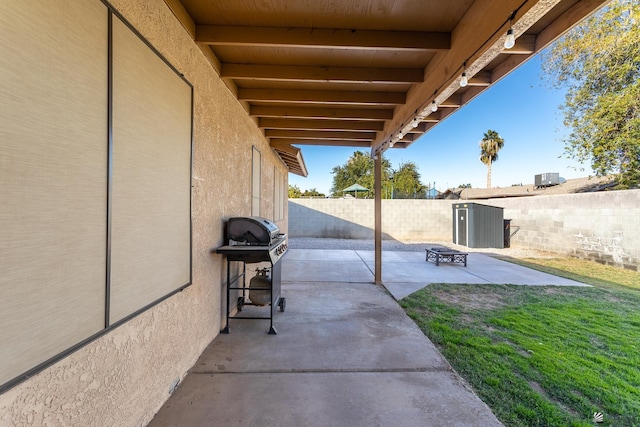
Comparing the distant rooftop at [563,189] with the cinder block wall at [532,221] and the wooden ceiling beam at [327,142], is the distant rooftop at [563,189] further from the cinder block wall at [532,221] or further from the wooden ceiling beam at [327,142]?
the wooden ceiling beam at [327,142]

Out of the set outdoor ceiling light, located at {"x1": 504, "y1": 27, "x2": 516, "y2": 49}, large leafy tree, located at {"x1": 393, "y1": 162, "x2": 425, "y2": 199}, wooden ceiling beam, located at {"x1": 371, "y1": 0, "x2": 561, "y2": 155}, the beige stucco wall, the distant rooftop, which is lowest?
the beige stucco wall

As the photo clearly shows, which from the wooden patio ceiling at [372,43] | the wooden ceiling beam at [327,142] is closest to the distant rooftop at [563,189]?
the wooden ceiling beam at [327,142]

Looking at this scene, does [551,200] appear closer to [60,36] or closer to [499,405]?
[499,405]

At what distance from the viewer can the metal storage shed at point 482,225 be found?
10.3 meters

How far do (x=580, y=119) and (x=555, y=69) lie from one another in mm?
1823

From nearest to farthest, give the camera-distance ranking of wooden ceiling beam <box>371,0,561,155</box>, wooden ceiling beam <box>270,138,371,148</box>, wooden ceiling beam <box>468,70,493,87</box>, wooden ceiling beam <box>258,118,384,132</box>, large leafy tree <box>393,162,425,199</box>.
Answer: wooden ceiling beam <box>371,0,561,155</box>
wooden ceiling beam <box>468,70,493,87</box>
wooden ceiling beam <box>258,118,384,132</box>
wooden ceiling beam <box>270,138,371,148</box>
large leafy tree <box>393,162,425,199</box>

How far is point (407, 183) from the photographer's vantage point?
75.1 ft

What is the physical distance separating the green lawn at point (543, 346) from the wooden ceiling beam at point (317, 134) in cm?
320

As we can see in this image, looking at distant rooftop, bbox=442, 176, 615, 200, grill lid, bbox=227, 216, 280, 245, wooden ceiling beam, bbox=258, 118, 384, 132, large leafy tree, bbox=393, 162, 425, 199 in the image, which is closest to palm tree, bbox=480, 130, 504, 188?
distant rooftop, bbox=442, 176, 615, 200

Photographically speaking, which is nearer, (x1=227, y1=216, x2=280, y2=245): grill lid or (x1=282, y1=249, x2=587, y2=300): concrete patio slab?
(x1=227, y1=216, x2=280, y2=245): grill lid

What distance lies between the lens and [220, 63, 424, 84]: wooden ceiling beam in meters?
2.97

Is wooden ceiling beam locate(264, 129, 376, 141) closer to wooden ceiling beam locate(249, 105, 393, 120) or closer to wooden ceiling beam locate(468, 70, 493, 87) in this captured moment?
wooden ceiling beam locate(249, 105, 393, 120)

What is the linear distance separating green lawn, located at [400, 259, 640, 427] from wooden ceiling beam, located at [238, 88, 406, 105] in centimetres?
310

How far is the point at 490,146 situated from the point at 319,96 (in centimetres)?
2729
